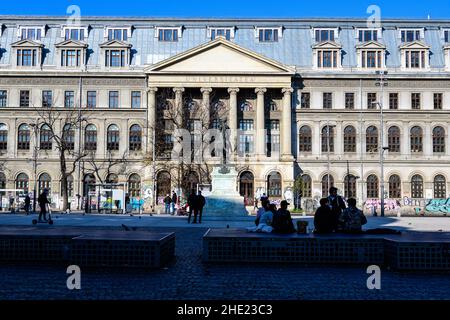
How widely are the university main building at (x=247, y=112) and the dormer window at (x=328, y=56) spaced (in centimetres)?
12

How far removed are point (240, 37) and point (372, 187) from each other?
80.3 feet

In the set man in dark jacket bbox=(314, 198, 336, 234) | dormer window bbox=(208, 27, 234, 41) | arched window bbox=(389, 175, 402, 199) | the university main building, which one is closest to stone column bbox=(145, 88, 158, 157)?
the university main building

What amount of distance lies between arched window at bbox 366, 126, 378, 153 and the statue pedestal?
34.8 metres

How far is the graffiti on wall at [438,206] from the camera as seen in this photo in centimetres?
5812

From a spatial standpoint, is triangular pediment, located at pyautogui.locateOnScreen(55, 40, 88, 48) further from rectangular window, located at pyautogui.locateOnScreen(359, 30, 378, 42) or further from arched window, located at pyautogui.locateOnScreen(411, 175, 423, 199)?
arched window, located at pyautogui.locateOnScreen(411, 175, 423, 199)

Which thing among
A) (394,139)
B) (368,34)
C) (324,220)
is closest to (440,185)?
(394,139)

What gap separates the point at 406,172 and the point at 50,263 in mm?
58896

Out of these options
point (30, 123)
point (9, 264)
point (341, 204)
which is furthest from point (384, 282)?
point (30, 123)

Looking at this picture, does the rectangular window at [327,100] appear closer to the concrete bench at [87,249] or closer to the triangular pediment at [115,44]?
the triangular pediment at [115,44]

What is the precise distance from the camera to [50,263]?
1385 cm

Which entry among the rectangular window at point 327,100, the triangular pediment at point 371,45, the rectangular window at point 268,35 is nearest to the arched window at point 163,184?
the rectangular window at point 327,100

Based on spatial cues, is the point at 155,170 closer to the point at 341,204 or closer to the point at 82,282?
the point at 341,204

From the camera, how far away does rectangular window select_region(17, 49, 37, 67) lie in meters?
67.6
